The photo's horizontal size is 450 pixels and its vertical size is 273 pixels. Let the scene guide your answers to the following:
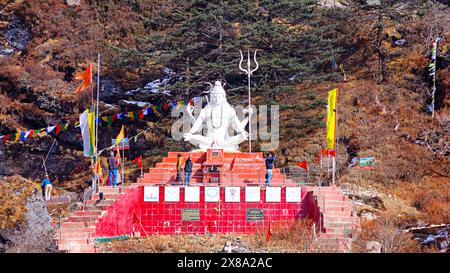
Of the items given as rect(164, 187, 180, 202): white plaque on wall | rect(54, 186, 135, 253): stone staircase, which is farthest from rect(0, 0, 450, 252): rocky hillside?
rect(54, 186, 135, 253): stone staircase

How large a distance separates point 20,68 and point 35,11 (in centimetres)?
516

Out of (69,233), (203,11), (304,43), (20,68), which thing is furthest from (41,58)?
(69,233)

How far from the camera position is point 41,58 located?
5412 cm

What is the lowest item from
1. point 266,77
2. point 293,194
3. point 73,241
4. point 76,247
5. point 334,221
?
point 76,247

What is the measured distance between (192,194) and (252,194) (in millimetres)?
2019

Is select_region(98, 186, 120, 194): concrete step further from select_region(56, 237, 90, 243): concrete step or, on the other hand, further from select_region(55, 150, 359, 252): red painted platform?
select_region(56, 237, 90, 243): concrete step

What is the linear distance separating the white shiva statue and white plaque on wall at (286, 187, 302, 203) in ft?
12.6

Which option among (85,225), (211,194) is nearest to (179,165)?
(211,194)

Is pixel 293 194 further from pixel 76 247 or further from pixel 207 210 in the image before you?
pixel 76 247

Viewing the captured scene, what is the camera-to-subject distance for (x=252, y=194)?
104 ft

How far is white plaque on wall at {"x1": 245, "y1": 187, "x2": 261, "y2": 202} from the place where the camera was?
31.6 meters

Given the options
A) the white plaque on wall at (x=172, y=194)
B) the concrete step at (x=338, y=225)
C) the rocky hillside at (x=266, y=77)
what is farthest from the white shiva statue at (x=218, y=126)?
the concrete step at (x=338, y=225)

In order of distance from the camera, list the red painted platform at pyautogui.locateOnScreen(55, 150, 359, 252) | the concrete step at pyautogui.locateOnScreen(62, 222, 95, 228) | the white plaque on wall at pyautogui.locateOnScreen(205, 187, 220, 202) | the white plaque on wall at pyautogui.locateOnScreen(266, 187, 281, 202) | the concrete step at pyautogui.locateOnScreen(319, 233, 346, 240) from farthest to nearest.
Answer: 1. the white plaque on wall at pyautogui.locateOnScreen(266, 187, 281, 202)
2. the white plaque on wall at pyautogui.locateOnScreen(205, 187, 220, 202)
3. the red painted platform at pyautogui.locateOnScreen(55, 150, 359, 252)
4. the concrete step at pyautogui.locateOnScreen(62, 222, 95, 228)
5. the concrete step at pyautogui.locateOnScreen(319, 233, 346, 240)

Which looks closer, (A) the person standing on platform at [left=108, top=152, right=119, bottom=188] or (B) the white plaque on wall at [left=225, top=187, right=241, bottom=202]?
(B) the white plaque on wall at [left=225, top=187, right=241, bottom=202]
